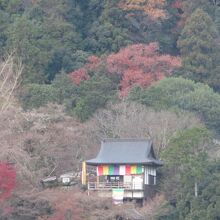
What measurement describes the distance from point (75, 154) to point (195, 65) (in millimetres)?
9539

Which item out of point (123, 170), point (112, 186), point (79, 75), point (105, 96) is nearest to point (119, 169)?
point (123, 170)

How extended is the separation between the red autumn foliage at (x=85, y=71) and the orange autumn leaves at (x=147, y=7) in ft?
10.4

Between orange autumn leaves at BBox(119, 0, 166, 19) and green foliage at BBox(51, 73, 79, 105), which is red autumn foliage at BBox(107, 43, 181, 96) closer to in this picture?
green foliage at BBox(51, 73, 79, 105)

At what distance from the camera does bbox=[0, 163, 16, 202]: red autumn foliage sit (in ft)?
117

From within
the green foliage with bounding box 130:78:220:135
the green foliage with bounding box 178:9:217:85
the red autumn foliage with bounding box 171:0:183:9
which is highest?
the red autumn foliage with bounding box 171:0:183:9

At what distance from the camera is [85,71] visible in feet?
156

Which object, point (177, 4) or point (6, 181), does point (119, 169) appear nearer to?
point (6, 181)

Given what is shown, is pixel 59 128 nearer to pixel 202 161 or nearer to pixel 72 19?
pixel 202 161

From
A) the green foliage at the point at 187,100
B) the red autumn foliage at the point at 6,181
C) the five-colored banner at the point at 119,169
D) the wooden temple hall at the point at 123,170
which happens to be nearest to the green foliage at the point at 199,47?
the green foliage at the point at 187,100

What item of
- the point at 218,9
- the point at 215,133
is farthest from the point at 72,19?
the point at 215,133

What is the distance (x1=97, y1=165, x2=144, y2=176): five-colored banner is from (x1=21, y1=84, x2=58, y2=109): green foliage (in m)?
4.97

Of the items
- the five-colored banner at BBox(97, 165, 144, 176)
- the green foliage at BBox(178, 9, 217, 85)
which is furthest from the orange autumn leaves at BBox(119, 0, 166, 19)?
the five-colored banner at BBox(97, 165, 144, 176)

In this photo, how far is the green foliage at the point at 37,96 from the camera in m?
43.5

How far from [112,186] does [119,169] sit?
2.11 feet
